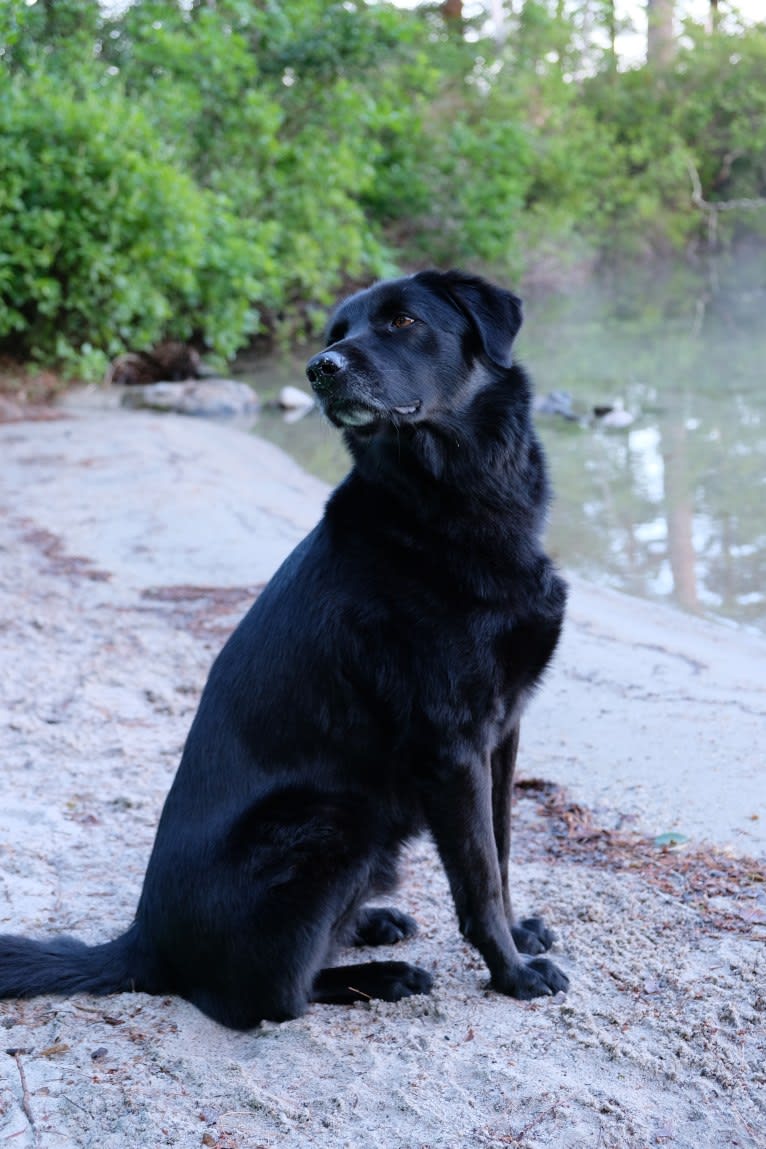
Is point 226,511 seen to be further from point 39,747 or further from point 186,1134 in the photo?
point 186,1134

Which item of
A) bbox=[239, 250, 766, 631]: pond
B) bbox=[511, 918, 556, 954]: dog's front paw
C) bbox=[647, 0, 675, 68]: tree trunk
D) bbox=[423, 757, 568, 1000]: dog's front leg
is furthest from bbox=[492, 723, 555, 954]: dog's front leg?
bbox=[647, 0, 675, 68]: tree trunk

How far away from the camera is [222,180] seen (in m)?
15.1

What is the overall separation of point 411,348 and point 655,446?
801 cm

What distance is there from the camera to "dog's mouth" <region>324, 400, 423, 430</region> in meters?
2.77

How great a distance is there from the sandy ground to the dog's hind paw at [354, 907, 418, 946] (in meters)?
0.07

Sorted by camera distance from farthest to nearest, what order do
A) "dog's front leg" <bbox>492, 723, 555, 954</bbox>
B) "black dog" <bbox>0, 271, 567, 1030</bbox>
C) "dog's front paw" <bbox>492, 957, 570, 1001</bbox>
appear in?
1. "dog's front leg" <bbox>492, 723, 555, 954</bbox>
2. "dog's front paw" <bbox>492, 957, 570, 1001</bbox>
3. "black dog" <bbox>0, 271, 567, 1030</bbox>

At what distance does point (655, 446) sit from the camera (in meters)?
10.5

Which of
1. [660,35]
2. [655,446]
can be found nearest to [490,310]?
[655,446]

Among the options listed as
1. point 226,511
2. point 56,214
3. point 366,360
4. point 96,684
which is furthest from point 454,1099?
point 56,214

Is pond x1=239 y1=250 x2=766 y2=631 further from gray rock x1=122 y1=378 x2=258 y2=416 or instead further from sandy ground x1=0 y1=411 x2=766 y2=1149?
sandy ground x1=0 y1=411 x2=766 y2=1149

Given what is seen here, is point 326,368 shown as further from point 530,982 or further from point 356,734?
point 530,982

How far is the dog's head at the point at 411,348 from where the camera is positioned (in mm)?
2760

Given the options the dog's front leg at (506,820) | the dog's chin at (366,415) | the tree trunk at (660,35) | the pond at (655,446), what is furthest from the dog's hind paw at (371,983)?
the tree trunk at (660,35)

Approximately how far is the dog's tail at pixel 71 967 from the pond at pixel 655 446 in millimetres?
3536
